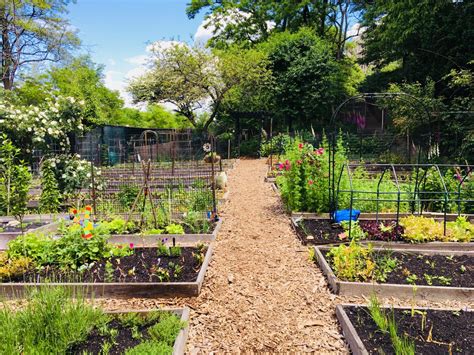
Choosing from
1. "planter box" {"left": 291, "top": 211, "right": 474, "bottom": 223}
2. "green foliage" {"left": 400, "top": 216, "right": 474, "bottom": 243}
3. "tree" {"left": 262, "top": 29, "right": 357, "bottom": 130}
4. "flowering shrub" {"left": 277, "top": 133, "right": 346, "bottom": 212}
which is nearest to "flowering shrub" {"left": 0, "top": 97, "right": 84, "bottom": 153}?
"flowering shrub" {"left": 277, "top": 133, "right": 346, "bottom": 212}

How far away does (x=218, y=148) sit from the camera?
19.2 m

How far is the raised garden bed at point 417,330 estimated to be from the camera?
7.84 ft

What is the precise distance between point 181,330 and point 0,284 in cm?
Answer: 223

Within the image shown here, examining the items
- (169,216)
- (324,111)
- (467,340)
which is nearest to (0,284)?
(169,216)

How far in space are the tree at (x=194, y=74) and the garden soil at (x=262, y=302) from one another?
13479mm

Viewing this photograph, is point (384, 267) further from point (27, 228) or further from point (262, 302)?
point (27, 228)

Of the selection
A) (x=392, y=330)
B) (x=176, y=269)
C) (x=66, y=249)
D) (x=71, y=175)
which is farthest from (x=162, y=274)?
(x=71, y=175)

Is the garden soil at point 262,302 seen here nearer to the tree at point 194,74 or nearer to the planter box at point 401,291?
the planter box at point 401,291

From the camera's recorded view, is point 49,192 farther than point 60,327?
Yes

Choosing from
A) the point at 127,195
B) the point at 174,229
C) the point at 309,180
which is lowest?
the point at 174,229

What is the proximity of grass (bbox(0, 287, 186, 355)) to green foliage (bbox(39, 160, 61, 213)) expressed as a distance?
5035mm

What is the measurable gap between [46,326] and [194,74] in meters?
16.2

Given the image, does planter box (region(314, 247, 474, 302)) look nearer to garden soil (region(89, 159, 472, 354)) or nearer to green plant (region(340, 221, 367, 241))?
garden soil (region(89, 159, 472, 354))

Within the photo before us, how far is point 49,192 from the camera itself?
23.2ft
